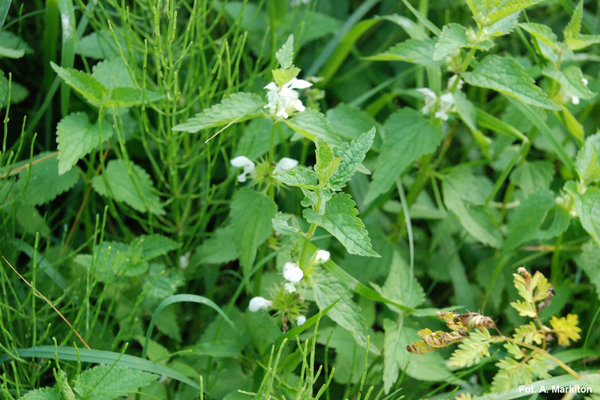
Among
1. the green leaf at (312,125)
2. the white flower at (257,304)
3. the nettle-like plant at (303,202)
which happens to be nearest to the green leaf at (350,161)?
the nettle-like plant at (303,202)

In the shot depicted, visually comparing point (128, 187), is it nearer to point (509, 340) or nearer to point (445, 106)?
point (445, 106)

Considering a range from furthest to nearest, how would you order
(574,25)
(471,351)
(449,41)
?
(574,25)
(449,41)
(471,351)

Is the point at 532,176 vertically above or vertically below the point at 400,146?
below

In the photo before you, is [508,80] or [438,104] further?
[438,104]

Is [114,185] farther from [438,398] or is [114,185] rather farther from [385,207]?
[438,398]

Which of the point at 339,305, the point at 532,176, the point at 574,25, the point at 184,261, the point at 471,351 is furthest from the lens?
the point at 532,176

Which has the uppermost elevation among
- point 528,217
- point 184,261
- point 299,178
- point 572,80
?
point 572,80

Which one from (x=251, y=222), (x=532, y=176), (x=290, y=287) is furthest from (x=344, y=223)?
(x=532, y=176)
